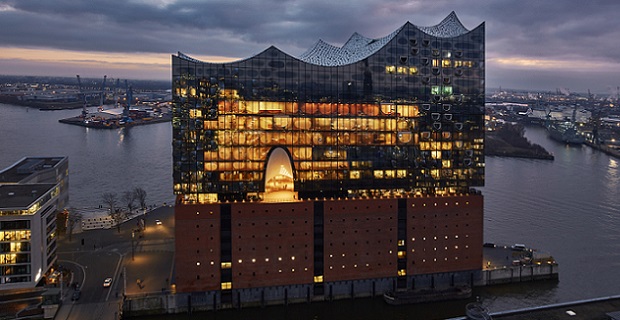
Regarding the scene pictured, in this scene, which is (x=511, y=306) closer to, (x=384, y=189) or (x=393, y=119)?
(x=384, y=189)

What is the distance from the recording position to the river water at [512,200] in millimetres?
23672

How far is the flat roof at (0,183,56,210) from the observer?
2262cm

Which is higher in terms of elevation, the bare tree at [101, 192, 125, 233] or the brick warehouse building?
the brick warehouse building

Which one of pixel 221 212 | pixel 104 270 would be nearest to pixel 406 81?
pixel 221 212

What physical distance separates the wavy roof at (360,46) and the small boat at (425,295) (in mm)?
11491

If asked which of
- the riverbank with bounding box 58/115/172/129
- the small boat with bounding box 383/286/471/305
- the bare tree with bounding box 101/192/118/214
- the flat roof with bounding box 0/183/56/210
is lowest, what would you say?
the small boat with bounding box 383/286/471/305

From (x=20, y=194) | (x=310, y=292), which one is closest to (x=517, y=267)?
(x=310, y=292)

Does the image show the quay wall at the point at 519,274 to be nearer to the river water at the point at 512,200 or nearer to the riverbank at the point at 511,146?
the river water at the point at 512,200

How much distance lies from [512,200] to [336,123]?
23.7 meters

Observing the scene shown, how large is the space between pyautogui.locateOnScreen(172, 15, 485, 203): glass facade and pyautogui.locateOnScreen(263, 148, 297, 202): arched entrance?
0.16 ft

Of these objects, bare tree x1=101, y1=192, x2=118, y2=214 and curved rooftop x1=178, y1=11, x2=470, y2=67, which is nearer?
curved rooftop x1=178, y1=11, x2=470, y2=67

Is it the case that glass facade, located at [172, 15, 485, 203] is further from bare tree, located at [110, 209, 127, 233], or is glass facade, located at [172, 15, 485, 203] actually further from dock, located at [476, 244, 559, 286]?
bare tree, located at [110, 209, 127, 233]

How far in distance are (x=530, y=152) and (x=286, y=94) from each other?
5801cm

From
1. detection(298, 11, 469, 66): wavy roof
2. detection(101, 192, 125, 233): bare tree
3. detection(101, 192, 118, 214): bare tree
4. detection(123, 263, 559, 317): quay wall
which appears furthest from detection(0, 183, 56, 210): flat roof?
detection(298, 11, 469, 66): wavy roof
